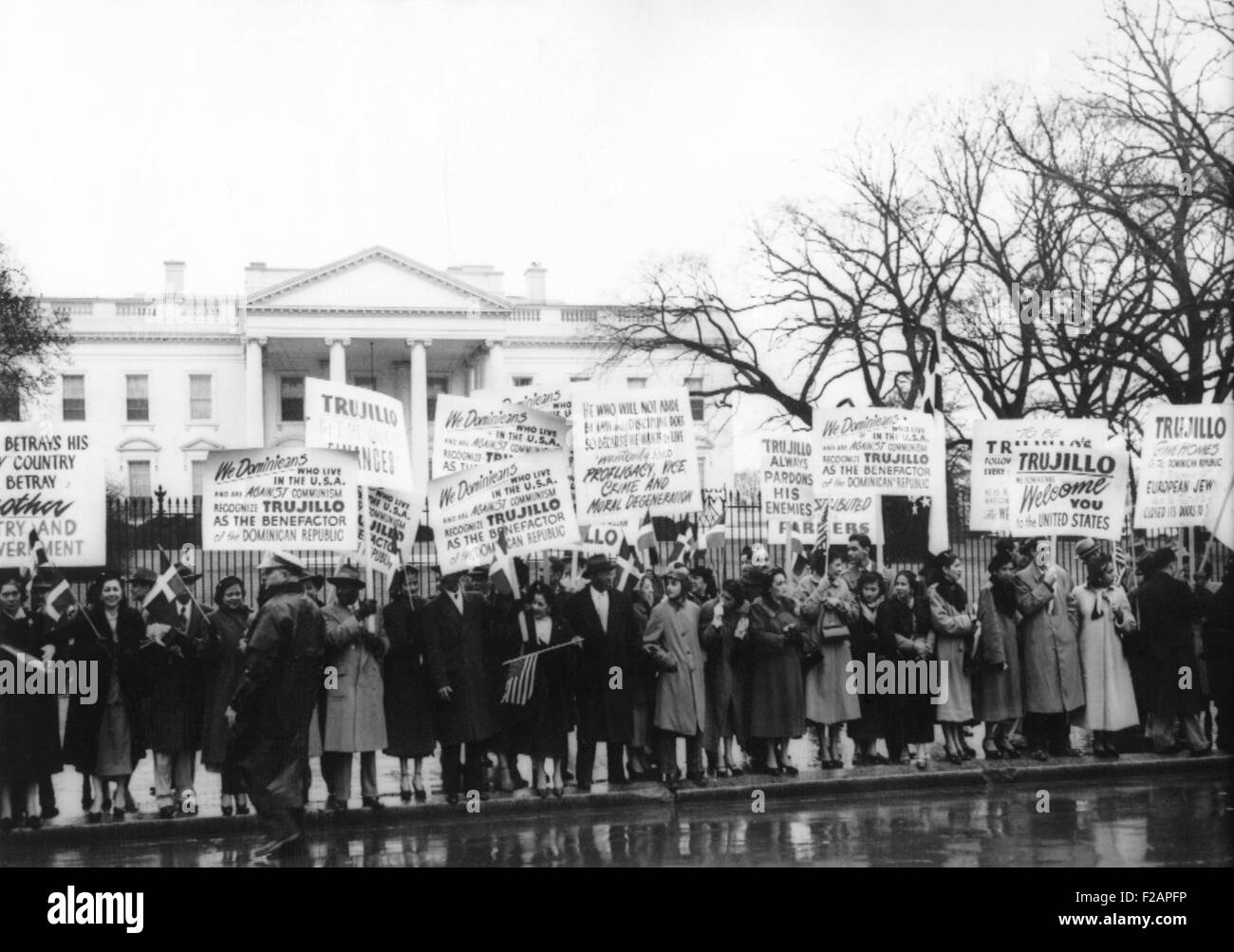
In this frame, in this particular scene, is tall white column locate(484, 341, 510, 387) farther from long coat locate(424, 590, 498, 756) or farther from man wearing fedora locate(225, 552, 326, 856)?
man wearing fedora locate(225, 552, 326, 856)

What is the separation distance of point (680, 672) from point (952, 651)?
2447 millimetres

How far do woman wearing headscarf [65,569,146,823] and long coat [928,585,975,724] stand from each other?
6.27 m

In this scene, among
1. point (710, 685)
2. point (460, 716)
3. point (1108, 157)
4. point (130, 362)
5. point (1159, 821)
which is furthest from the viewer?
point (130, 362)

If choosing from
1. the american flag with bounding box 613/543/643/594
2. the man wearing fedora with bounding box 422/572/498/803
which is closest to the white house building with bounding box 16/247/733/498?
the american flag with bounding box 613/543/643/594

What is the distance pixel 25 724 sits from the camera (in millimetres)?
9758

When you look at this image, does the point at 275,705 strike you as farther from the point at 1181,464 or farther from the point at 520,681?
the point at 1181,464

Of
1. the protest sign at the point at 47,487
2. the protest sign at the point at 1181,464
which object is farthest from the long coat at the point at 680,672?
the protest sign at the point at 47,487

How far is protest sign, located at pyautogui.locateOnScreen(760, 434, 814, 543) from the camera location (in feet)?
43.0

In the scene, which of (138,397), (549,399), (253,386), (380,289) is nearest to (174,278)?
(138,397)

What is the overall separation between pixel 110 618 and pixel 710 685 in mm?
4685

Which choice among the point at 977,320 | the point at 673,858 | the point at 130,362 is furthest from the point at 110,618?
the point at 130,362

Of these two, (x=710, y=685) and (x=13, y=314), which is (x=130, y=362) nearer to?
(x=13, y=314)

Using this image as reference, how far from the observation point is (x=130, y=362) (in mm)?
56875
